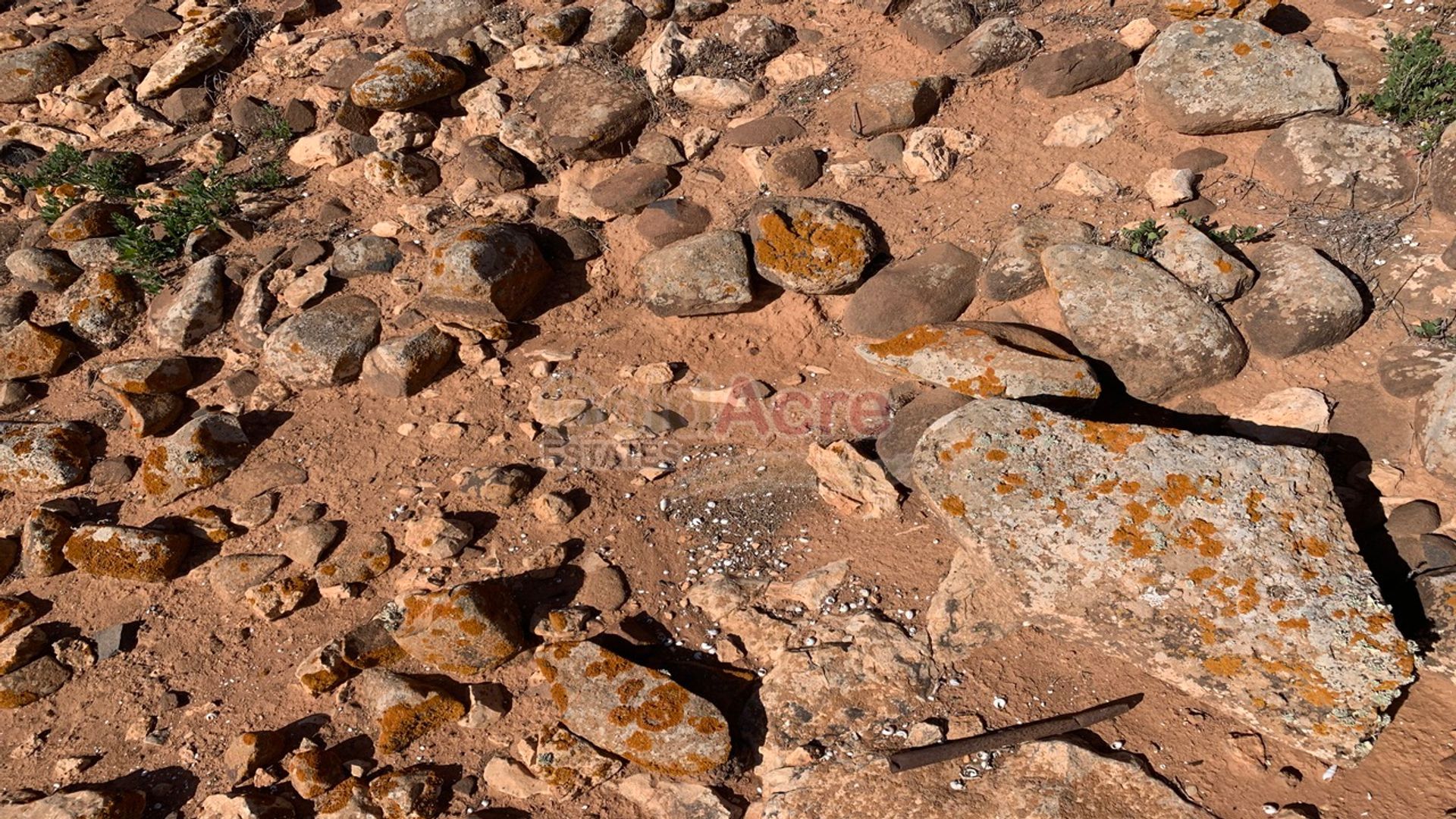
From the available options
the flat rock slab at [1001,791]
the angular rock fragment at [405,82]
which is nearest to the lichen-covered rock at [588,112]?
the angular rock fragment at [405,82]

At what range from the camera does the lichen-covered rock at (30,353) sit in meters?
5.80

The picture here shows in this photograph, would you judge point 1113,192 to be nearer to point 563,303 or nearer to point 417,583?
point 563,303

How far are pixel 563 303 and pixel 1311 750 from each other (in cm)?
493

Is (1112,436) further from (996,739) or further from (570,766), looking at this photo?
(570,766)

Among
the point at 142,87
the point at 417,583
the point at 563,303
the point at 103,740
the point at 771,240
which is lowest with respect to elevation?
the point at 103,740

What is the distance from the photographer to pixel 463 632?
3.90 meters

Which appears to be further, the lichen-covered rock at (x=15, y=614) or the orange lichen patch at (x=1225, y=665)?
the lichen-covered rock at (x=15, y=614)

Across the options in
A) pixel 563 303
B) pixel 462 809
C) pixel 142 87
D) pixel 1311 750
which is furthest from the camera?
pixel 142 87

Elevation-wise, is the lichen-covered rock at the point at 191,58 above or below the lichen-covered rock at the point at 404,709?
above

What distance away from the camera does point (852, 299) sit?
5535mm

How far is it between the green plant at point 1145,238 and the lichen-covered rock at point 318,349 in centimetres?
508

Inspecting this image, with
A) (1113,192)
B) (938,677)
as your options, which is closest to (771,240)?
(1113,192)

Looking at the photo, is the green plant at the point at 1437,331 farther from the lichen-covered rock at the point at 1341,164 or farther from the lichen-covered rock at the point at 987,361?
the lichen-covered rock at the point at 987,361

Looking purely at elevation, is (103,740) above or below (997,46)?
below
